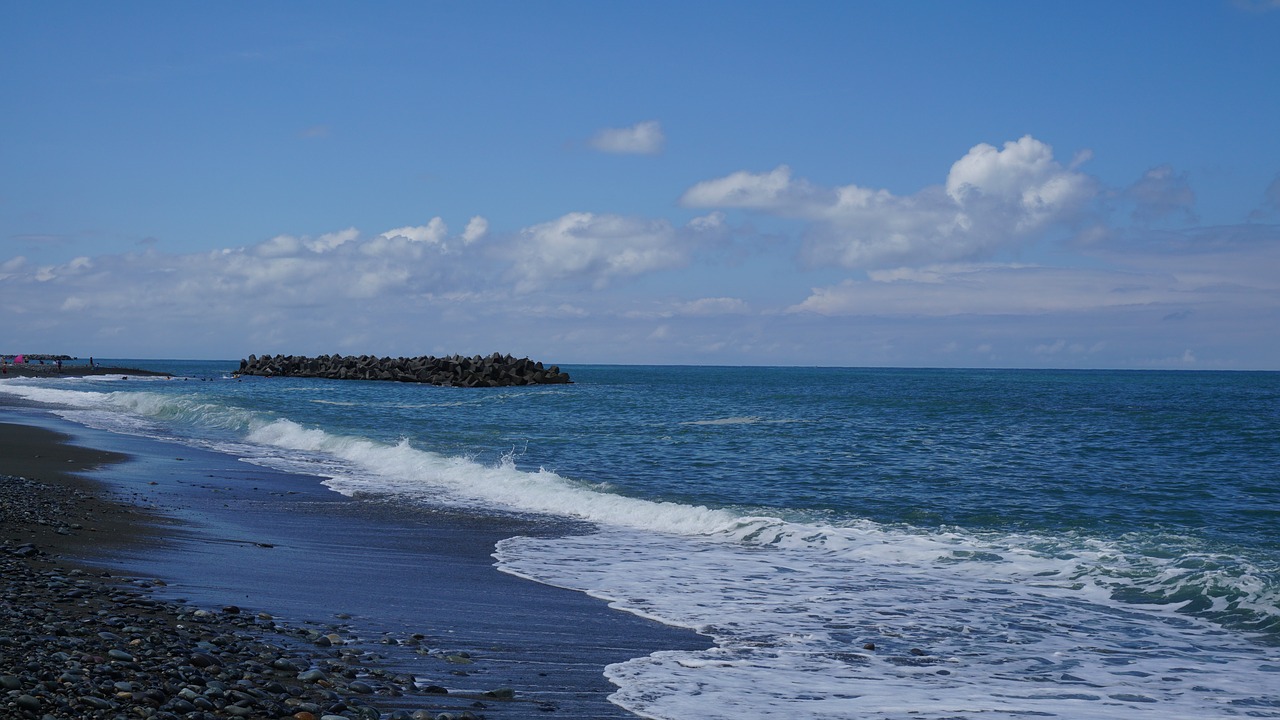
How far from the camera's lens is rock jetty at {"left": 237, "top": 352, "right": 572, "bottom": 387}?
72.3 m

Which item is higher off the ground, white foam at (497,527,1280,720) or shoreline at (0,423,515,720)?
shoreline at (0,423,515,720)

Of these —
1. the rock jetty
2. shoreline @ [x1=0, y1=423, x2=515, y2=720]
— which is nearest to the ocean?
shoreline @ [x1=0, y1=423, x2=515, y2=720]

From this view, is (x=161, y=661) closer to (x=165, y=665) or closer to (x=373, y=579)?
(x=165, y=665)

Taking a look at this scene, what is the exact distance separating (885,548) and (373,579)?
6.66 metres

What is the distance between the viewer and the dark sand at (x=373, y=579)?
21.4ft

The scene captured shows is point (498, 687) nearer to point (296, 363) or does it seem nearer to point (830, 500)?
point (830, 500)

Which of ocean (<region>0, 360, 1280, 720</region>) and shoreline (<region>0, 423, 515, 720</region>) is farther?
ocean (<region>0, 360, 1280, 720</region>)

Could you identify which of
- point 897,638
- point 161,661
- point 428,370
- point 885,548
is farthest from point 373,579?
point 428,370

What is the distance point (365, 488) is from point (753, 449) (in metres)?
11.1

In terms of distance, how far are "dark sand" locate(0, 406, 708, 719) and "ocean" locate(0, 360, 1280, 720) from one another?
0.47 metres

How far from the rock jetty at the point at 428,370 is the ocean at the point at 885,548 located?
3993 centimetres

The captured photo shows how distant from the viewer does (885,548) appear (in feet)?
41.0

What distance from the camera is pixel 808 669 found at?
6.98m

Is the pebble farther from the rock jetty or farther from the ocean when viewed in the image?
the rock jetty
